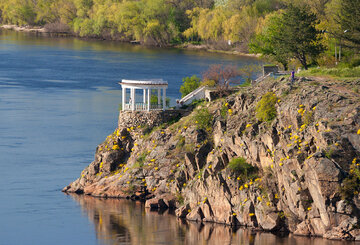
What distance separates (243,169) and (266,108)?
13.8 feet

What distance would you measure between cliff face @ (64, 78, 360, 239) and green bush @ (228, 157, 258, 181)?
0.19ft

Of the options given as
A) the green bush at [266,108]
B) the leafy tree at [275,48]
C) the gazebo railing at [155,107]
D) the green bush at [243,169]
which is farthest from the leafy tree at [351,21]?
the green bush at [243,169]

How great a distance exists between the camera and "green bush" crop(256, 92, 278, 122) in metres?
45.4

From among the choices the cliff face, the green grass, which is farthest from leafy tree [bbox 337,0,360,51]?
the cliff face

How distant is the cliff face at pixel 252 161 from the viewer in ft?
126

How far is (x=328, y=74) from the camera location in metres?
52.2

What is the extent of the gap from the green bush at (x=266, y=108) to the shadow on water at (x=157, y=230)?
7.18 metres

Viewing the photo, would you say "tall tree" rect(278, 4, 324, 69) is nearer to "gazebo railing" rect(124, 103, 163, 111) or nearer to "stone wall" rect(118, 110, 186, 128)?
"stone wall" rect(118, 110, 186, 128)

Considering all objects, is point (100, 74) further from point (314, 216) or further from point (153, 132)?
point (314, 216)

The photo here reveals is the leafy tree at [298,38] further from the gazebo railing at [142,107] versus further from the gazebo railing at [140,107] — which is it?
the gazebo railing at [140,107]

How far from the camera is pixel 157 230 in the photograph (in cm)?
4322

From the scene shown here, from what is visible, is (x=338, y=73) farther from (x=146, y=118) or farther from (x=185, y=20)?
(x=185, y=20)

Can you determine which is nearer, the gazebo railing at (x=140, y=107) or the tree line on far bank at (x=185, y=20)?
the gazebo railing at (x=140, y=107)

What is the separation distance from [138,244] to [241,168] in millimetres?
7506
